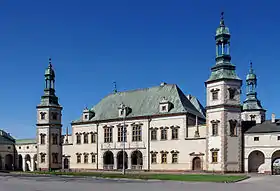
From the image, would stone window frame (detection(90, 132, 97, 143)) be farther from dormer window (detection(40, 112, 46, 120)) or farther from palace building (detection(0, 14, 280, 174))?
dormer window (detection(40, 112, 46, 120))

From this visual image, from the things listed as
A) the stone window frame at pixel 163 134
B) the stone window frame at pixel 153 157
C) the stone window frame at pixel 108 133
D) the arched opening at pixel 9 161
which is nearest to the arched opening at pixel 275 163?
the stone window frame at pixel 163 134

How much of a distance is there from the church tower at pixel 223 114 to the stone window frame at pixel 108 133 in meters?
19.9

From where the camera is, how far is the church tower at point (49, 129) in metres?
74.1

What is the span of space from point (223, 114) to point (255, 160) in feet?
26.4

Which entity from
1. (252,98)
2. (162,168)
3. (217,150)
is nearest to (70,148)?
(162,168)

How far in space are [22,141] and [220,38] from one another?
59863 millimetres

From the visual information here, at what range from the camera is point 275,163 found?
54.9 meters

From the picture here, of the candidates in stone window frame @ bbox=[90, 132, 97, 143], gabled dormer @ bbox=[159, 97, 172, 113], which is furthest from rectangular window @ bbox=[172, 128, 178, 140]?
stone window frame @ bbox=[90, 132, 97, 143]

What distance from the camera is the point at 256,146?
2095 inches

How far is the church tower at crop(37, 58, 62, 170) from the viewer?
2918 inches

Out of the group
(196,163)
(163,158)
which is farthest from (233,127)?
(163,158)

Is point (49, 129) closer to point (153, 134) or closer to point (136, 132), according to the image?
point (136, 132)

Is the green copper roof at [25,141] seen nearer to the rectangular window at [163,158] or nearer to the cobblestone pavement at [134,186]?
the rectangular window at [163,158]

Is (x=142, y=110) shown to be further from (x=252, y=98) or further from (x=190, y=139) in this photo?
(x=252, y=98)
